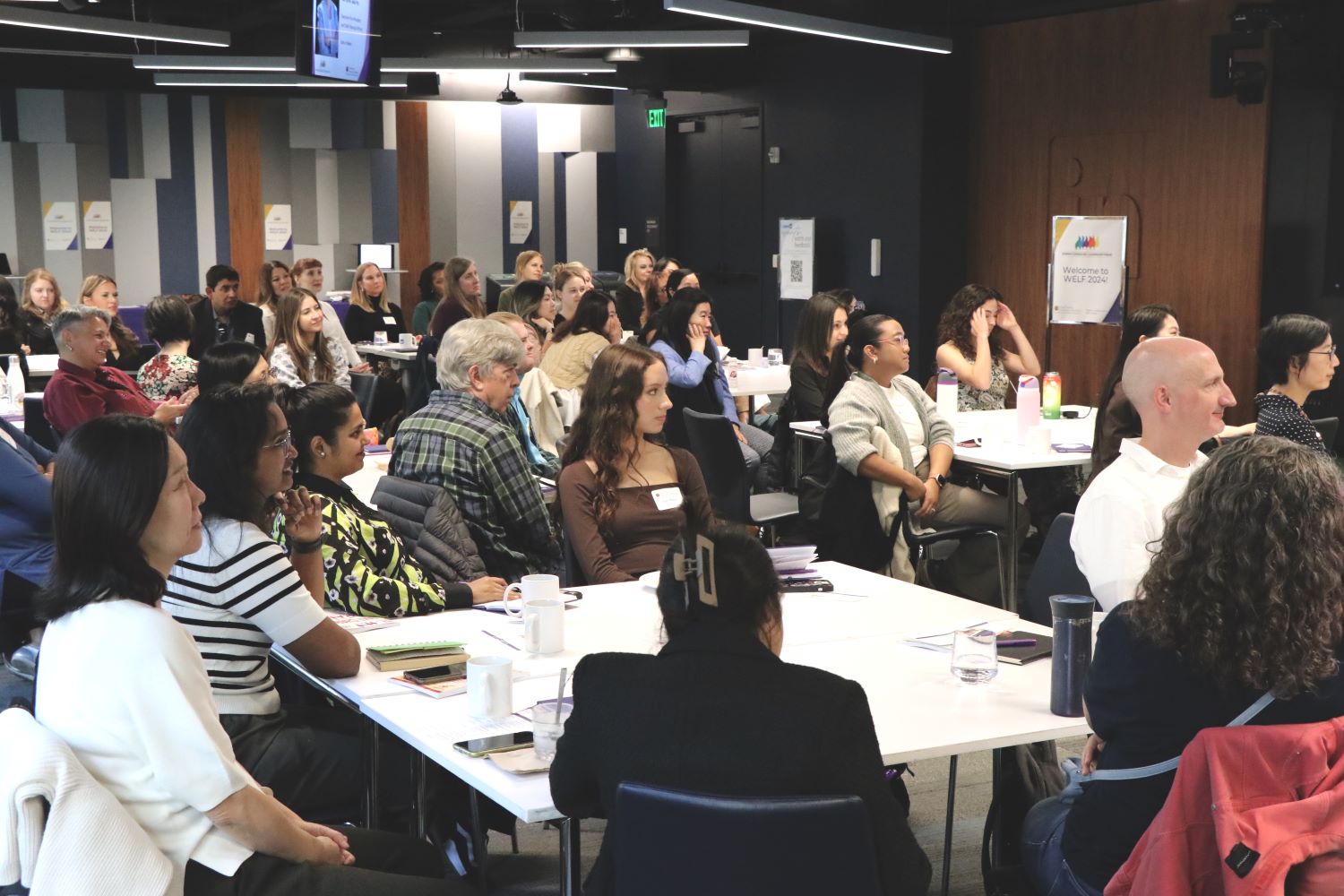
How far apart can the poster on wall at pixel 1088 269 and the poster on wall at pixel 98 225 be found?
8.88 metres

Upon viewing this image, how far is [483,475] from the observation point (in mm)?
4262

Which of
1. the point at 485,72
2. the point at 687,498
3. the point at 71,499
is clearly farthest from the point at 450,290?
the point at 71,499

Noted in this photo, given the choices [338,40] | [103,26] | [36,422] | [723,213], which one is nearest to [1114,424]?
[338,40]

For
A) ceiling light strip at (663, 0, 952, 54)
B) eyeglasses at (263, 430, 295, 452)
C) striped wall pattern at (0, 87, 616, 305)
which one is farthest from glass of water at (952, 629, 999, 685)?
striped wall pattern at (0, 87, 616, 305)

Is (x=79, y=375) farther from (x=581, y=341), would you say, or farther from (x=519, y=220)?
(x=519, y=220)

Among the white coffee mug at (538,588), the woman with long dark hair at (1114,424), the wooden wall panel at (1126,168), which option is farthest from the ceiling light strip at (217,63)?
the white coffee mug at (538,588)

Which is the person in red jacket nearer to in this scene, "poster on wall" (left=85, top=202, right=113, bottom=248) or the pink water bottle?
the pink water bottle

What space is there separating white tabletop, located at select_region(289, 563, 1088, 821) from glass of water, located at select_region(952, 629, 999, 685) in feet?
0.08

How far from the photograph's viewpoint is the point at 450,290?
1016 cm

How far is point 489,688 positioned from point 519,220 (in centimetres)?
1260

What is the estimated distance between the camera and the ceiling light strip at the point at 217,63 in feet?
34.3

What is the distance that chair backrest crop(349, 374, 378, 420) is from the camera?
6.71 meters

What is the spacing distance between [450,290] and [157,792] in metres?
8.23

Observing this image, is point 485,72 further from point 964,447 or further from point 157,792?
point 157,792
